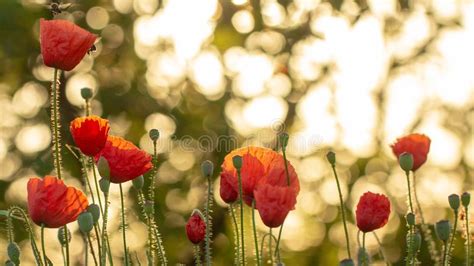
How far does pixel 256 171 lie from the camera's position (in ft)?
6.98

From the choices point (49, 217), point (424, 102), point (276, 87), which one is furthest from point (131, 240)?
point (49, 217)

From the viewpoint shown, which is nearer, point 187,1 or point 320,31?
point 187,1

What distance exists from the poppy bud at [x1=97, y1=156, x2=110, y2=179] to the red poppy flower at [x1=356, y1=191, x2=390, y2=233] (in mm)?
531

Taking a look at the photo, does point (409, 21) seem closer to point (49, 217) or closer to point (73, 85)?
point (73, 85)

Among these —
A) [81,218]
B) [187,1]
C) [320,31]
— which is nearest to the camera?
[81,218]

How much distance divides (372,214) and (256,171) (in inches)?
10.9

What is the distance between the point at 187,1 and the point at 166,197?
1727 millimetres

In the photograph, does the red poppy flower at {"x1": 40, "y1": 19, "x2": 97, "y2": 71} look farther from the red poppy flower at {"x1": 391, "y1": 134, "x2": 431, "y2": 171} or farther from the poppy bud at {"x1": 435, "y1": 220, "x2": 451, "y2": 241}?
the red poppy flower at {"x1": 391, "y1": 134, "x2": 431, "y2": 171}

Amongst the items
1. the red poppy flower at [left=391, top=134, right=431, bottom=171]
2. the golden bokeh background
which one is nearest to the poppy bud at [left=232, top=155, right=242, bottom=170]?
the red poppy flower at [left=391, top=134, right=431, bottom=171]

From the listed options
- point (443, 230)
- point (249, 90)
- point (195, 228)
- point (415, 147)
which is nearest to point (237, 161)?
point (195, 228)

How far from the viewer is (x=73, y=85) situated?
9.16m

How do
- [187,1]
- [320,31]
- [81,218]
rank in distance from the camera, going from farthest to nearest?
[320,31], [187,1], [81,218]

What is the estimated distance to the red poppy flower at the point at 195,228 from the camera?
2.16 metres

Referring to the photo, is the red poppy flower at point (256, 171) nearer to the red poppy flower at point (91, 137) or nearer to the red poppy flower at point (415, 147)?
the red poppy flower at point (91, 137)
